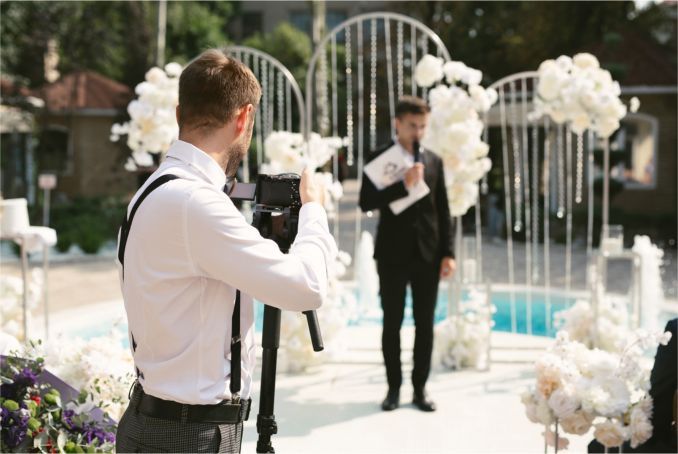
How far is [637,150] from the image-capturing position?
17.2 m

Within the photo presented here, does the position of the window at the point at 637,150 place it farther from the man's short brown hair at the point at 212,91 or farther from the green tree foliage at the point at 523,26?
the man's short brown hair at the point at 212,91

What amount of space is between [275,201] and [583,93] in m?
3.99

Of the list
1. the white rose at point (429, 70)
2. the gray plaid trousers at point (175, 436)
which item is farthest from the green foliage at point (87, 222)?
the gray plaid trousers at point (175, 436)

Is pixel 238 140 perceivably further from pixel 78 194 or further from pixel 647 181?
pixel 78 194

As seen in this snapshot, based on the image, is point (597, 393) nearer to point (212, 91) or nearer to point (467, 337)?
point (212, 91)

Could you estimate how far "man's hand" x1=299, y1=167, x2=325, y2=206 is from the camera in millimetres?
1821

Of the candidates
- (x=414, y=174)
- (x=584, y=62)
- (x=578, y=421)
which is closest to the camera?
(x=578, y=421)

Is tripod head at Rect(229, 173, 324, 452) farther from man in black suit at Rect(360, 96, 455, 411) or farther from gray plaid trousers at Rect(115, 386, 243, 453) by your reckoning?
man in black suit at Rect(360, 96, 455, 411)

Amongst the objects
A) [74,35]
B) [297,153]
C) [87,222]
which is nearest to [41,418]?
[297,153]

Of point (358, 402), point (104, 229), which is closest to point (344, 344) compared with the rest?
point (358, 402)

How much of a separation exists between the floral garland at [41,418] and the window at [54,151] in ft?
61.2

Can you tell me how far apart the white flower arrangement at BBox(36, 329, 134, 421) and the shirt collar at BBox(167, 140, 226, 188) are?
4.78 feet

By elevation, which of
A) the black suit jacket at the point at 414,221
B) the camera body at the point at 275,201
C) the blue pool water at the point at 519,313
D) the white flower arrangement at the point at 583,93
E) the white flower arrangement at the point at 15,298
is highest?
the white flower arrangement at the point at 583,93

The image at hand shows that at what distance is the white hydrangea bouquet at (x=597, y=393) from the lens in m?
2.76
